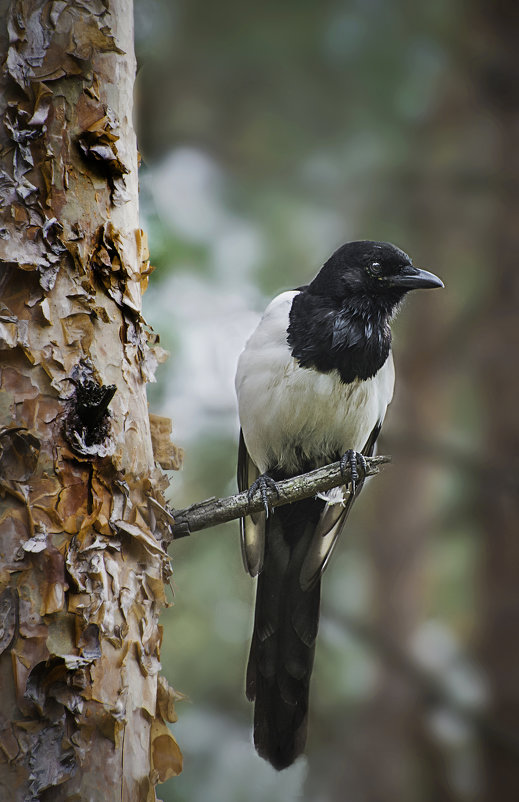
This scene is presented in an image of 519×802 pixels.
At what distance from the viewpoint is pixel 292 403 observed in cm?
207

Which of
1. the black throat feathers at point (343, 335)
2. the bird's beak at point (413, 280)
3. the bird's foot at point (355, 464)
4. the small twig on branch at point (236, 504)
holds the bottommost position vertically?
the bird's foot at point (355, 464)

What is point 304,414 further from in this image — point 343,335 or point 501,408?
point 501,408

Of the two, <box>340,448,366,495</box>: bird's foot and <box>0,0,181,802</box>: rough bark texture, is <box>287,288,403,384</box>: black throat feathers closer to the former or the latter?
<box>340,448,366,495</box>: bird's foot

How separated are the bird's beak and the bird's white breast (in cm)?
22

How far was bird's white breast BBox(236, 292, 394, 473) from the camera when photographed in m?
2.04

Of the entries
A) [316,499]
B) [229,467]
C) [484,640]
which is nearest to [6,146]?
[316,499]

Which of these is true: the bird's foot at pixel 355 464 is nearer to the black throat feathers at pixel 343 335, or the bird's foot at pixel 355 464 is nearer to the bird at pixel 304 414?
the bird at pixel 304 414

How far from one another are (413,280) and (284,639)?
104 centimetres

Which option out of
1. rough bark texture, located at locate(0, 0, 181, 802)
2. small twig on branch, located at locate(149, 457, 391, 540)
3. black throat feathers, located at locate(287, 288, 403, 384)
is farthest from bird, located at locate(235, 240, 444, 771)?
rough bark texture, located at locate(0, 0, 181, 802)

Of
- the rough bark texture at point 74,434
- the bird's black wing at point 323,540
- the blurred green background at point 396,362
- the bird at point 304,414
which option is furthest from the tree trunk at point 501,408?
the rough bark texture at point 74,434

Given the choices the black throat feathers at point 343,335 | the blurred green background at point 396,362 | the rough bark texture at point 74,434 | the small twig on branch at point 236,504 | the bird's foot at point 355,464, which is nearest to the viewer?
the rough bark texture at point 74,434

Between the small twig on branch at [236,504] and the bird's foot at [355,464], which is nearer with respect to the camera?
the small twig on branch at [236,504]

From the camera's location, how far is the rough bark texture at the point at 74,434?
1.14m

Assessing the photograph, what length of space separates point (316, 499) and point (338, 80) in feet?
8.78
